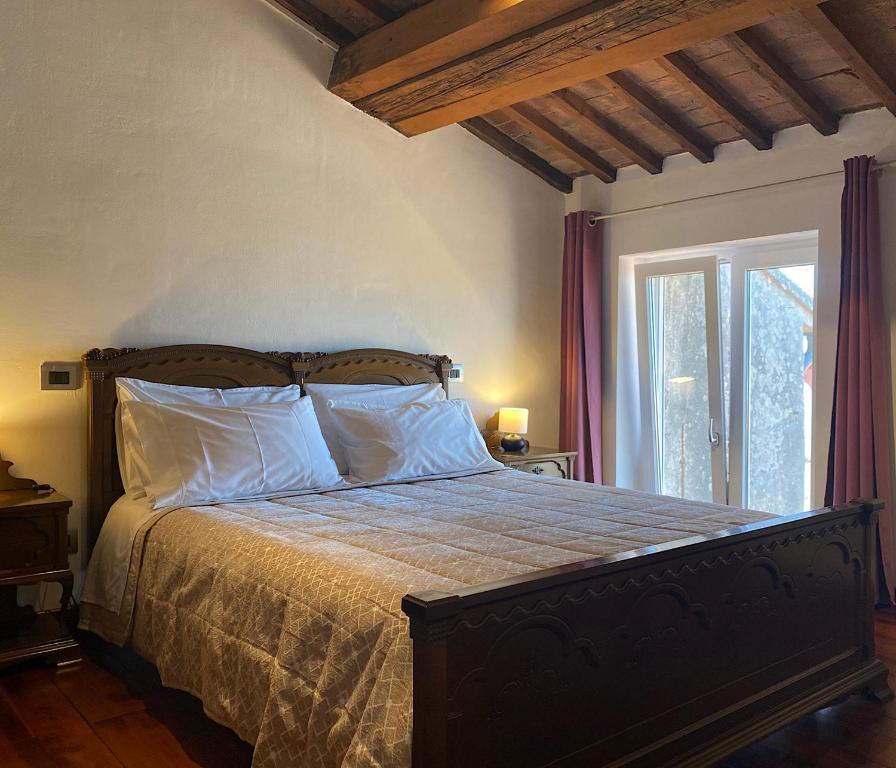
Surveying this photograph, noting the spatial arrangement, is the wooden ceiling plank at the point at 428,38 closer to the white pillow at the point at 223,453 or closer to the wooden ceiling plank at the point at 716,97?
the wooden ceiling plank at the point at 716,97

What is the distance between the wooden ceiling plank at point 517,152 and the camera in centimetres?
473

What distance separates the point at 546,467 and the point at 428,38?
2323 millimetres

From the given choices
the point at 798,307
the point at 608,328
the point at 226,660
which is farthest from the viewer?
the point at 608,328

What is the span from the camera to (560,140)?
15.2ft

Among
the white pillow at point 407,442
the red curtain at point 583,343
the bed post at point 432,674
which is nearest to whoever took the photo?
the bed post at point 432,674

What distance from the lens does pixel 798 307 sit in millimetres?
4312

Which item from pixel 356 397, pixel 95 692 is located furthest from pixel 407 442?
pixel 95 692

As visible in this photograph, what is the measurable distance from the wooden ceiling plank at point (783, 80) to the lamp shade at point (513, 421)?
2094 mm

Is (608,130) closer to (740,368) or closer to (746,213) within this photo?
(746,213)

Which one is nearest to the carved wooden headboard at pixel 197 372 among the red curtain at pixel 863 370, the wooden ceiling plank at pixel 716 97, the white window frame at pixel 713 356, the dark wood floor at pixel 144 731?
the dark wood floor at pixel 144 731

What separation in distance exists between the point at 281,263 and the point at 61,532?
162cm

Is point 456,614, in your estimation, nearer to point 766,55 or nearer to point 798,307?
point 766,55

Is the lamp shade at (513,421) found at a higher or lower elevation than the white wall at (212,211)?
lower

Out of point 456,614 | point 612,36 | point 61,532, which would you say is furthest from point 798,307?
point 61,532
